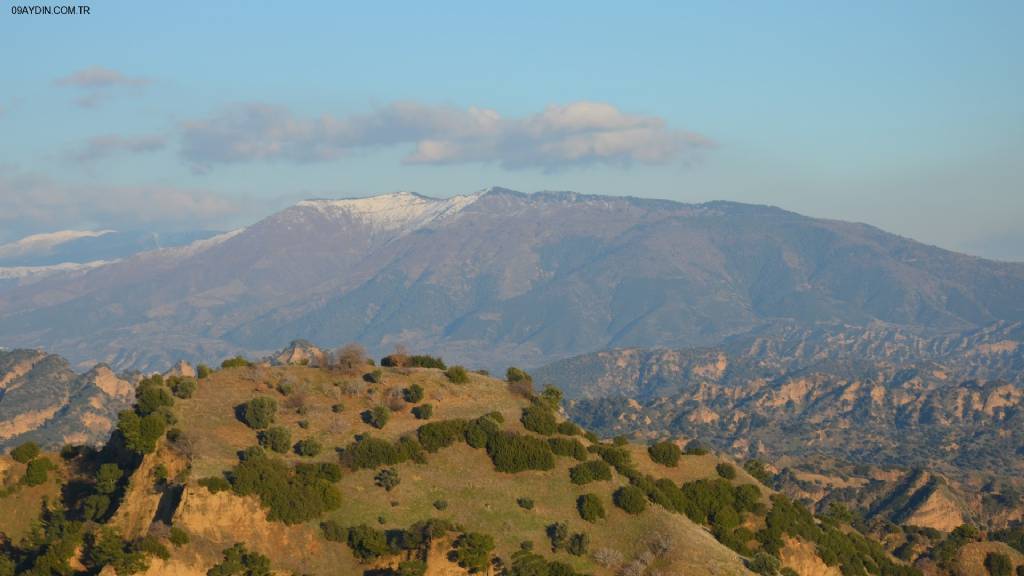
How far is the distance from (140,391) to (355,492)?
920 inches

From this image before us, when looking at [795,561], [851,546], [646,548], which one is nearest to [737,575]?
[646,548]

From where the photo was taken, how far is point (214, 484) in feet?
317

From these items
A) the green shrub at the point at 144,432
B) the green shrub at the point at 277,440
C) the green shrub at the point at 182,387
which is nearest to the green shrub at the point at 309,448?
the green shrub at the point at 277,440

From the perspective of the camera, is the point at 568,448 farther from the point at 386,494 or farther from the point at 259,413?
the point at 259,413

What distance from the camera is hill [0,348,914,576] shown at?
95375 mm

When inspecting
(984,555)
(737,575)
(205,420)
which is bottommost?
(984,555)

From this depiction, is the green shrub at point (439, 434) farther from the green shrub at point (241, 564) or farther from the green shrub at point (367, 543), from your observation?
the green shrub at point (241, 564)

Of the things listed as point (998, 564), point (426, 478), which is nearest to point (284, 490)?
point (426, 478)

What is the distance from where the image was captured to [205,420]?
111 meters

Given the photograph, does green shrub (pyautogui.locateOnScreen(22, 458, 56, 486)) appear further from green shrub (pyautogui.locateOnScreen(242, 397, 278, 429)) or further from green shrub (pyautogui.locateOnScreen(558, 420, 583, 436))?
green shrub (pyautogui.locateOnScreen(558, 420, 583, 436))

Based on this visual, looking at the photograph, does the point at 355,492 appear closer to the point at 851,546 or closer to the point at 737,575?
the point at 737,575

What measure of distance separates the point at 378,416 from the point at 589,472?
2009 cm

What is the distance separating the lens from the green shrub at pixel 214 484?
96312 millimetres

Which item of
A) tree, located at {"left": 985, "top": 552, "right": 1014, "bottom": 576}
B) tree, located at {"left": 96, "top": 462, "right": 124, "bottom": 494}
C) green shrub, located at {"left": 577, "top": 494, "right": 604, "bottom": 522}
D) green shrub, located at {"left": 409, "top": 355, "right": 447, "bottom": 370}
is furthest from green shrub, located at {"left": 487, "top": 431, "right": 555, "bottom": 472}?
tree, located at {"left": 985, "top": 552, "right": 1014, "bottom": 576}
